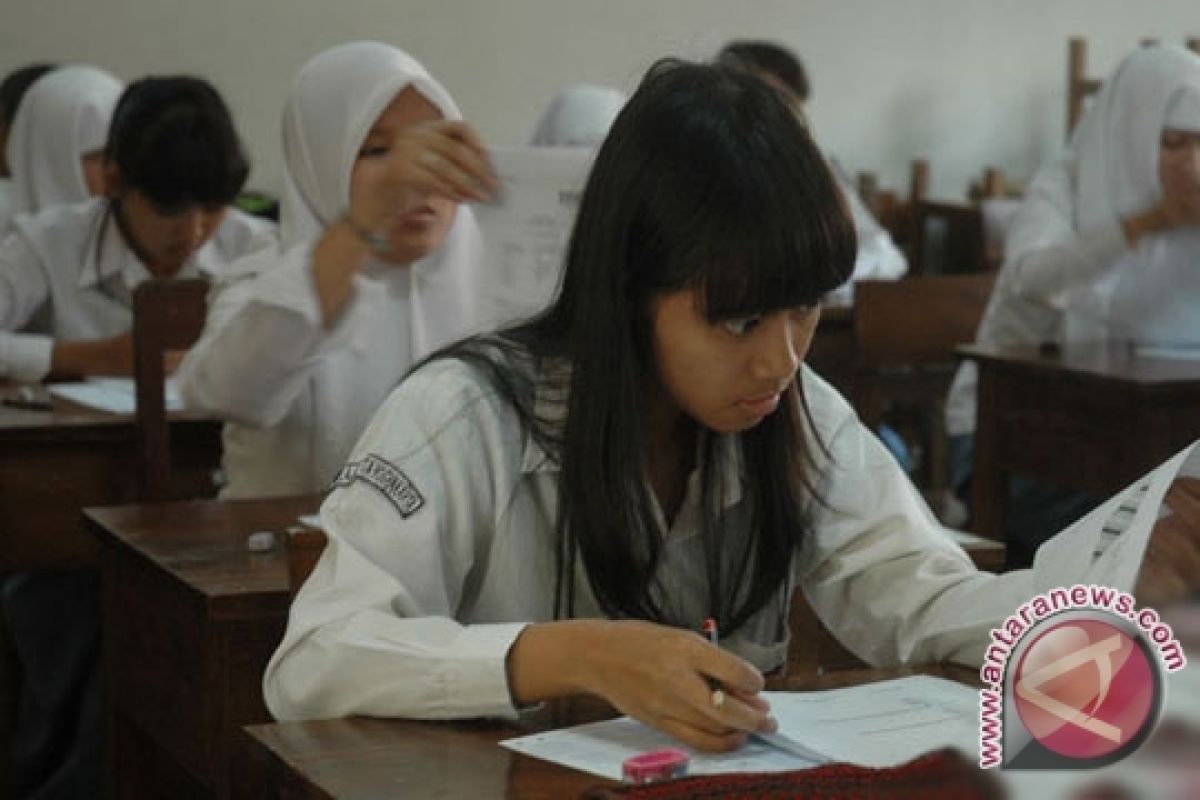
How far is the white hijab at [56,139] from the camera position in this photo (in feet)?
16.3

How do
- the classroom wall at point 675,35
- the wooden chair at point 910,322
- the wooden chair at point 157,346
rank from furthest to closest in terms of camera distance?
the classroom wall at point 675,35
the wooden chair at point 910,322
the wooden chair at point 157,346

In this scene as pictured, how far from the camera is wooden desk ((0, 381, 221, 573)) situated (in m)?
2.79

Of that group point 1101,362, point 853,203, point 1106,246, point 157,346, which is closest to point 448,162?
point 157,346

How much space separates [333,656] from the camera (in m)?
1.25

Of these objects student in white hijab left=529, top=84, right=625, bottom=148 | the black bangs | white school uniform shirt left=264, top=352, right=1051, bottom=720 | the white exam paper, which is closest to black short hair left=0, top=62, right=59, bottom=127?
student in white hijab left=529, top=84, right=625, bottom=148

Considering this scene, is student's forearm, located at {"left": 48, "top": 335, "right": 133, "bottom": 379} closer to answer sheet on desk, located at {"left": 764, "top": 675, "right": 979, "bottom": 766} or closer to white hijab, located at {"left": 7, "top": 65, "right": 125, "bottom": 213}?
white hijab, located at {"left": 7, "top": 65, "right": 125, "bottom": 213}

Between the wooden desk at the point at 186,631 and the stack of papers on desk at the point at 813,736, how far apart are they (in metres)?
0.74

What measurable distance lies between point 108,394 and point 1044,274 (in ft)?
6.48

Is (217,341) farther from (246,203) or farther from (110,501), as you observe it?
(246,203)

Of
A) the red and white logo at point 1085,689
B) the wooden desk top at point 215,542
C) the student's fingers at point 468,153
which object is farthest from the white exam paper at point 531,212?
the red and white logo at point 1085,689

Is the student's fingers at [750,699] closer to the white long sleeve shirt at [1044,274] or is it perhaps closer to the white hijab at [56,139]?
A: the white long sleeve shirt at [1044,274]

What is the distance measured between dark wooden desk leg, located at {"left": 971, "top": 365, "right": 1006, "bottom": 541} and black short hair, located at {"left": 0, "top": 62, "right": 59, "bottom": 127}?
286 centimetres

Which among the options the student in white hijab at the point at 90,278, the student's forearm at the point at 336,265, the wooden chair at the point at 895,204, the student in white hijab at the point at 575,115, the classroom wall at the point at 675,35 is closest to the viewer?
the student's forearm at the point at 336,265

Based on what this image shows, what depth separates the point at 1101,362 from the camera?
3.54m
